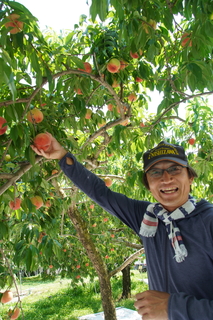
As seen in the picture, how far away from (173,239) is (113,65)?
3.96ft

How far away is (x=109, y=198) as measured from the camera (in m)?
1.63

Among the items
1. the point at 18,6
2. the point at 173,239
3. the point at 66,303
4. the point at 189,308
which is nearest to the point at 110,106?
the point at 18,6

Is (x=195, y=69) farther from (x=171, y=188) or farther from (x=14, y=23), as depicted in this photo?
(x=14, y=23)

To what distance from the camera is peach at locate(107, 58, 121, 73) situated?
1.84 meters

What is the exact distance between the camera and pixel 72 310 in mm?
8555

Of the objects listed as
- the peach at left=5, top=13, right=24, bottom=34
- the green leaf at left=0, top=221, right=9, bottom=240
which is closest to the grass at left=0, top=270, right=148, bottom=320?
the green leaf at left=0, top=221, right=9, bottom=240

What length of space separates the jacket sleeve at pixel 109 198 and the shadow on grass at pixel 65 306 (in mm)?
6957

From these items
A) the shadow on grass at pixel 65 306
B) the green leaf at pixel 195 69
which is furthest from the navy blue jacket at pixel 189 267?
the shadow on grass at pixel 65 306

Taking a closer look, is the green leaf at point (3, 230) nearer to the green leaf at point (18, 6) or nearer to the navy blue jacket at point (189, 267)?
the navy blue jacket at point (189, 267)

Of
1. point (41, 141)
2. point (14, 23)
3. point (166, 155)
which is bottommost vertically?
point (166, 155)

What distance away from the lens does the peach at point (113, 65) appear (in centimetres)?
184

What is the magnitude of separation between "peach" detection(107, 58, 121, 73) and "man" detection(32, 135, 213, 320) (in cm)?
68

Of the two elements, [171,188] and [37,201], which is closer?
[171,188]

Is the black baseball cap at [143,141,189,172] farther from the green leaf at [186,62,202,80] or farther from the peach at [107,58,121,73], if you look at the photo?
the peach at [107,58,121,73]
